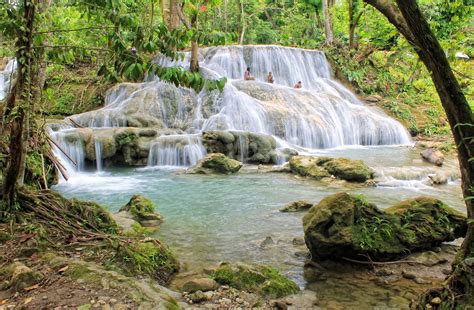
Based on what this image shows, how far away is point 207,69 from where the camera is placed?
67.6 ft

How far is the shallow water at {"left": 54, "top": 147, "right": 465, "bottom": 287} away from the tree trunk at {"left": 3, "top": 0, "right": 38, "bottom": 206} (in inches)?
91.6

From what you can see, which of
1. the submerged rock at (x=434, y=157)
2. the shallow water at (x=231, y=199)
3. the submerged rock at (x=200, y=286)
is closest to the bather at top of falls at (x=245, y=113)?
the shallow water at (x=231, y=199)

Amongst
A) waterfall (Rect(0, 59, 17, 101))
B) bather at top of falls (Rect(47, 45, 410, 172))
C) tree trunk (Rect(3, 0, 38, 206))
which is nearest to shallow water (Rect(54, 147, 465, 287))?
tree trunk (Rect(3, 0, 38, 206))

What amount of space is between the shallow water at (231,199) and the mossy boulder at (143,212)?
0.25 meters

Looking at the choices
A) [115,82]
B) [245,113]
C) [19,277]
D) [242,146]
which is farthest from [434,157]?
[19,277]

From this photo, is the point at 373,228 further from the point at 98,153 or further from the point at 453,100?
the point at 98,153

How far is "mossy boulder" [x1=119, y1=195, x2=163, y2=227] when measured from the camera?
286 inches

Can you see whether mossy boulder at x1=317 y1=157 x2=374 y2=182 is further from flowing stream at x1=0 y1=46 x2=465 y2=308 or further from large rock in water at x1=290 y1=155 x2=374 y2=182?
flowing stream at x1=0 y1=46 x2=465 y2=308

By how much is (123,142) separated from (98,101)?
709 cm

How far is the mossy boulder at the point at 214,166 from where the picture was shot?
40.6ft

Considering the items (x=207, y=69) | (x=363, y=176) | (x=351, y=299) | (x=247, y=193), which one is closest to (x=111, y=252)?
(x=351, y=299)

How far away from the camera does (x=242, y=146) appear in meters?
14.3

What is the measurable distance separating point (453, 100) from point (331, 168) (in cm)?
833

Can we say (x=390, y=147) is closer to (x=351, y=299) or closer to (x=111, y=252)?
(x=351, y=299)
